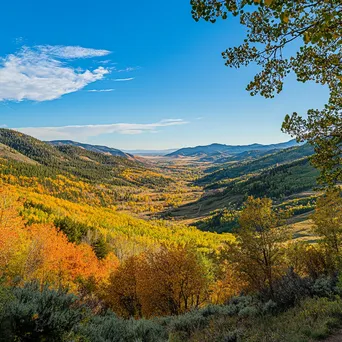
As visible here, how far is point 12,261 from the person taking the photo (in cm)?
4184

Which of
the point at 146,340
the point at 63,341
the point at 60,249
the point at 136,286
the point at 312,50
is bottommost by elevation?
the point at 136,286

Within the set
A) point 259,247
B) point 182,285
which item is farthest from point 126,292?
point 259,247

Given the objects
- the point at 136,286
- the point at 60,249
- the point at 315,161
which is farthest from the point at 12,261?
the point at 315,161

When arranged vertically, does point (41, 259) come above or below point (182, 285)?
above

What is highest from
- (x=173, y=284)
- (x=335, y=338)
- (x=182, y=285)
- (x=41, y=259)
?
(x=335, y=338)

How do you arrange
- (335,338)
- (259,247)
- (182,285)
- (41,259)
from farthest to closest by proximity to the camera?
1. (41,259)
2. (182,285)
3. (259,247)
4. (335,338)

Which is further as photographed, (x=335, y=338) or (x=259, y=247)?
(x=259, y=247)

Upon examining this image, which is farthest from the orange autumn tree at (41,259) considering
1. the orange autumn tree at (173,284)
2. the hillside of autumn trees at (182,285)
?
the orange autumn tree at (173,284)

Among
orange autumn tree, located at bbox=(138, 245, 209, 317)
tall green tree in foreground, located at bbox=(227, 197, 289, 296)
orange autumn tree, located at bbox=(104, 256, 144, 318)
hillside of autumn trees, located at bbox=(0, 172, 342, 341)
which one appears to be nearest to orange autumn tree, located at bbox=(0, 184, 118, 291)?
hillside of autumn trees, located at bbox=(0, 172, 342, 341)

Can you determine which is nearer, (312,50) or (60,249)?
(312,50)

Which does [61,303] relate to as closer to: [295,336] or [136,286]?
[295,336]

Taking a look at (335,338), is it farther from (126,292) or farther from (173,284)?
(126,292)

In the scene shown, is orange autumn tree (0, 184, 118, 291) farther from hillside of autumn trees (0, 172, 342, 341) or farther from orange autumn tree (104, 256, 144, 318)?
orange autumn tree (104, 256, 144, 318)

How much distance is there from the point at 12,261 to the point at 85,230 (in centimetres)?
4593
